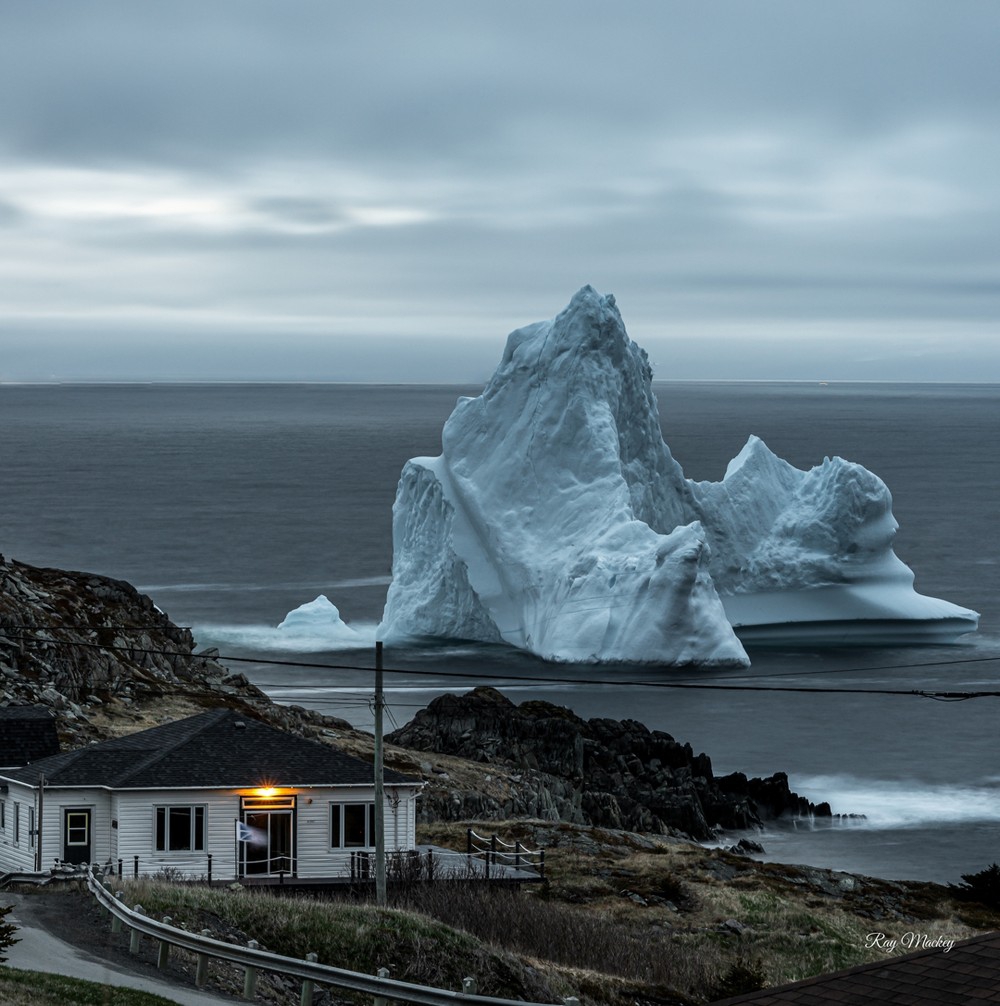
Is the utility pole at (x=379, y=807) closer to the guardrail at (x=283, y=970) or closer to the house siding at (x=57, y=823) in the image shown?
the guardrail at (x=283, y=970)

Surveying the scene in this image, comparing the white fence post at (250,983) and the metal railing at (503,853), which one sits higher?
the white fence post at (250,983)

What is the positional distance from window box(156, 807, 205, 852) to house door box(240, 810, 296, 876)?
0.77 meters

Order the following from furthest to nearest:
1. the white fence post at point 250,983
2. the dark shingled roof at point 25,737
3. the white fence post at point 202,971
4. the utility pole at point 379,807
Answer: the dark shingled roof at point 25,737 < the utility pole at point 379,807 < the white fence post at point 202,971 < the white fence post at point 250,983

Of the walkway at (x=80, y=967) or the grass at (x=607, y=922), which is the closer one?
the walkway at (x=80, y=967)

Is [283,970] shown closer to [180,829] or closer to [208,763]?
[180,829]

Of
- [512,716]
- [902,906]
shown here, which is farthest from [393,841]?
[512,716]

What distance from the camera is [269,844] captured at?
29.4 m

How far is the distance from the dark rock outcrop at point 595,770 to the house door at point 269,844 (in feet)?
47.8

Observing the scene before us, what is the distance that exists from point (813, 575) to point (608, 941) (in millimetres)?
45340

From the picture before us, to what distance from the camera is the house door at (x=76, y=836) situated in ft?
Answer: 94.8

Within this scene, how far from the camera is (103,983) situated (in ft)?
56.9

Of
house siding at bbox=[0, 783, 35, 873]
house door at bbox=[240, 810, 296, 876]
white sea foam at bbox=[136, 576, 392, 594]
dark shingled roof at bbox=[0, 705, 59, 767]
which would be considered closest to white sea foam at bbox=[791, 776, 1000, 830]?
house door at bbox=[240, 810, 296, 876]

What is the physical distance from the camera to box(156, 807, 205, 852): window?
2906cm

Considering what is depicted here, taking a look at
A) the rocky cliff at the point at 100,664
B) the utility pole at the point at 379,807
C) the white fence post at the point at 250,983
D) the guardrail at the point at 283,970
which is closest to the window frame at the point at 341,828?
the utility pole at the point at 379,807
